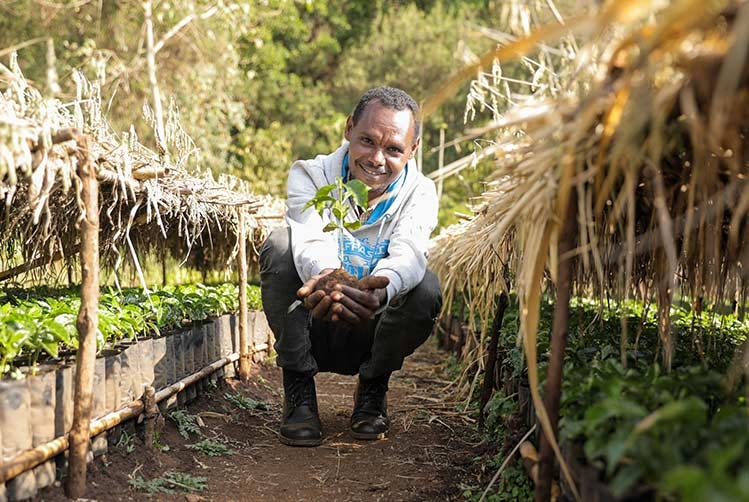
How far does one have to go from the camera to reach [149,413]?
3.32m

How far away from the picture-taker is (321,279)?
10.0 feet

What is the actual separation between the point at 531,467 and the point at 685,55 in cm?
137

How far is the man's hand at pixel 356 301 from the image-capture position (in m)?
2.98

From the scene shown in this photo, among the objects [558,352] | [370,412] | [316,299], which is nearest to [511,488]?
[558,352]

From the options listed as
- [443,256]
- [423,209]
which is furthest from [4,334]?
[443,256]

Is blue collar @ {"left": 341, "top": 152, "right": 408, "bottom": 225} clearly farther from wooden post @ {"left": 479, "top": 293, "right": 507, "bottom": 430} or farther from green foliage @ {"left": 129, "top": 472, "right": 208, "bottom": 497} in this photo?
green foliage @ {"left": 129, "top": 472, "right": 208, "bottom": 497}

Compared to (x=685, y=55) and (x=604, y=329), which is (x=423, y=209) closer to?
(x=604, y=329)

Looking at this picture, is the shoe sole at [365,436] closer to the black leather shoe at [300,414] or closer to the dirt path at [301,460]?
A: the dirt path at [301,460]

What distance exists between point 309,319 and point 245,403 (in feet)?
3.70

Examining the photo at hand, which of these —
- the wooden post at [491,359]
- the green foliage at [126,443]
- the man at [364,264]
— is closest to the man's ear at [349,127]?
the man at [364,264]

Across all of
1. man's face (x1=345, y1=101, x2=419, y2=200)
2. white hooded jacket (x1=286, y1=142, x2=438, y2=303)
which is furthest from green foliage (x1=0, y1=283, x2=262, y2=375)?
man's face (x1=345, y1=101, x2=419, y2=200)

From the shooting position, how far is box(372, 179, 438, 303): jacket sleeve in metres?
3.28

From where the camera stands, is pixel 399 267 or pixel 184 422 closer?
pixel 399 267

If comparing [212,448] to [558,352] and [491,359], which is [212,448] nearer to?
[491,359]
